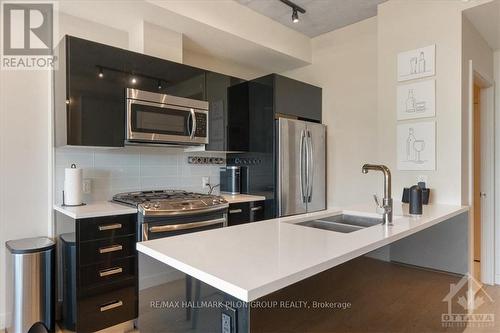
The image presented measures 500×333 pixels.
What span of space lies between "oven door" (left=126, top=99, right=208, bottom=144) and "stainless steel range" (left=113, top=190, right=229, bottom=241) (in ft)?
1.67

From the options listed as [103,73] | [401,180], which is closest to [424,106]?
[401,180]

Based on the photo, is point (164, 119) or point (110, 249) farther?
point (164, 119)

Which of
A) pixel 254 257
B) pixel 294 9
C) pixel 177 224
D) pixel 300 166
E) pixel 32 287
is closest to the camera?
pixel 254 257

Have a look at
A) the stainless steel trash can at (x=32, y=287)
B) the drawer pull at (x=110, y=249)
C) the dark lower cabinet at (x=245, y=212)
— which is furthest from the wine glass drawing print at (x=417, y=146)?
the stainless steel trash can at (x=32, y=287)

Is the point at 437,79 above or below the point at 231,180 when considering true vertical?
above

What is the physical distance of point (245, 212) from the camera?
3148 mm

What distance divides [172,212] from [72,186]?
2.62ft

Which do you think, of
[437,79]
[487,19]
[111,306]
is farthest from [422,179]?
[111,306]

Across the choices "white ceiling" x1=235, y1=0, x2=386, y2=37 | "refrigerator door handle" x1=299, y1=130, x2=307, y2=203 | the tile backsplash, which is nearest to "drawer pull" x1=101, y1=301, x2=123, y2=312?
the tile backsplash

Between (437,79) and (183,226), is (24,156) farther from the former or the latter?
(437,79)

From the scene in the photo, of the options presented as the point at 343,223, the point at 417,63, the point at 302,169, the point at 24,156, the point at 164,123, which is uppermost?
the point at 417,63

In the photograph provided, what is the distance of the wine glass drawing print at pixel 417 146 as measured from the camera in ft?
8.70

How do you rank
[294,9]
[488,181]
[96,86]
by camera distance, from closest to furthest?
[96,86], [294,9], [488,181]

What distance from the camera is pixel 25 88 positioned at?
241 centimetres
